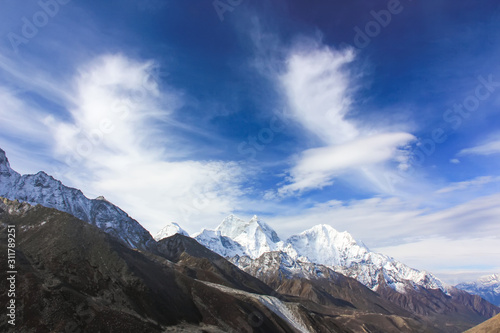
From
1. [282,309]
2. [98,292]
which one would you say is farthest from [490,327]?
[98,292]

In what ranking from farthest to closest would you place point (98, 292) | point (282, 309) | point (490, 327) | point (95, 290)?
1. point (282, 309)
2. point (490, 327)
3. point (95, 290)
4. point (98, 292)

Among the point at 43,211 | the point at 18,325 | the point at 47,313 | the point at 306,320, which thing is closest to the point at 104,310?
the point at 47,313

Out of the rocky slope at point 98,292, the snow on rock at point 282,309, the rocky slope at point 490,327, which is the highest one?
the rocky slope at point 98,292

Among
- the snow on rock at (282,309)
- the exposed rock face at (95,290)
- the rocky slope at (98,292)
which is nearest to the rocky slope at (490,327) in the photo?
the rocky slope at (98,292)

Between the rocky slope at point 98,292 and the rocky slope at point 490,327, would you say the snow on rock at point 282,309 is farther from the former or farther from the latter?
the rocky slope at point 490,327

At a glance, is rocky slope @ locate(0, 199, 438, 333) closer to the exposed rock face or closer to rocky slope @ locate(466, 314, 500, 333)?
the exposed rock face

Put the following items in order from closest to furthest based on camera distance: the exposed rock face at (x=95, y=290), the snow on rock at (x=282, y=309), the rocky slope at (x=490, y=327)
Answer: the exposed rock face at (x=95, y=290)
the rocky slope at (x=490, y=327)
the snow on rock at (x=282, y=309)

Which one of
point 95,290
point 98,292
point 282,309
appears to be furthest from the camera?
point 282,309

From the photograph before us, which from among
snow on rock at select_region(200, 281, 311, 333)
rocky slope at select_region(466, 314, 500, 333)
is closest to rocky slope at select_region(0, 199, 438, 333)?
snow on rock at select_region(200, 281, 311, 333)

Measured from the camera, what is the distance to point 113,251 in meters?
125

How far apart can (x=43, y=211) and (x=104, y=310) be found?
82.4 meters

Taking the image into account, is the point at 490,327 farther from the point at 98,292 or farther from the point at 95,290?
the point at 95,290

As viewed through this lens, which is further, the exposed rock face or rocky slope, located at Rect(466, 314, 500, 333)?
rocky slope, located at Rect(466, 314, 500, 333)

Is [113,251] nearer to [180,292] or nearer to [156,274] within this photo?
[156,274]
